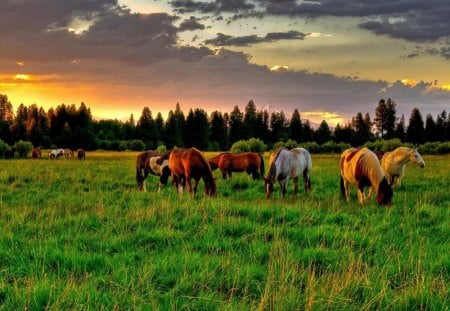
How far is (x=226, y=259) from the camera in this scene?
255 inches

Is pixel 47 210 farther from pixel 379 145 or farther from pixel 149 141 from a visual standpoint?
pixel 149 141

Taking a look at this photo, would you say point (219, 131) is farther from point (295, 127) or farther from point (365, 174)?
point (365, 174)

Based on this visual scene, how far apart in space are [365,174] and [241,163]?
33.7ft

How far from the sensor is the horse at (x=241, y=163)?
890 inches

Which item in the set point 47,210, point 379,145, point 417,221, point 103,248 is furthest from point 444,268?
point 379,145

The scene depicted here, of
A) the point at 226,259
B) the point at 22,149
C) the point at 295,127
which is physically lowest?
the point at 226,259

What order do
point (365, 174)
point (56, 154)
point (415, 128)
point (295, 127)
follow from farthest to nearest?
point (295, 127) → point (415, 128) → point (56, 154) → point (365, 174)

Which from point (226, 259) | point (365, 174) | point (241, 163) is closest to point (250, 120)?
point (241, 163)

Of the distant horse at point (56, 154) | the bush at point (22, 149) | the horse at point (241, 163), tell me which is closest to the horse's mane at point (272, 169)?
the horse at point (241, 163)

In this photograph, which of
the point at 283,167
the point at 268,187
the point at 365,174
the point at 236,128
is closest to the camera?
the point at 365,174

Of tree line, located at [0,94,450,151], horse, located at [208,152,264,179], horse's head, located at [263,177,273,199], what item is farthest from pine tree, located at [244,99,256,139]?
horse's head, located at [263,177,273,199]

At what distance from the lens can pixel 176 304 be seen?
480 cm

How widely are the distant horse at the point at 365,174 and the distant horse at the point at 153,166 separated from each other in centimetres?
785

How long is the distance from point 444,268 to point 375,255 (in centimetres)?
101
